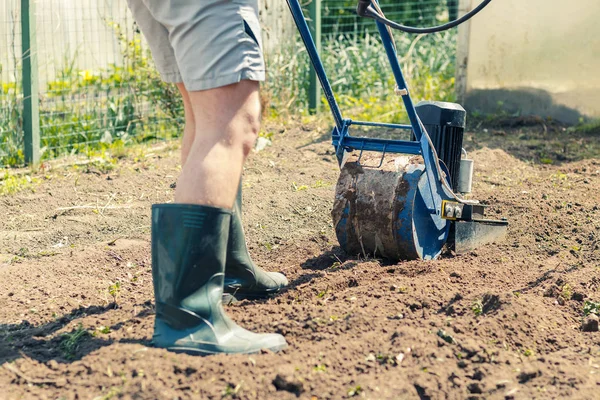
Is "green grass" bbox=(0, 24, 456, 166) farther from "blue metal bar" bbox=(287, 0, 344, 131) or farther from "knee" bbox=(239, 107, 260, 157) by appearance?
"knee" bbox=(239, 107, 260, 157)

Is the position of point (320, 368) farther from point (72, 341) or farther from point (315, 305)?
point (72, 341)

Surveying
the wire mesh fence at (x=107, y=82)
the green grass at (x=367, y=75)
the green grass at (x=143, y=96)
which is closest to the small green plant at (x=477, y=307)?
the green grass at (x=143, y=96)

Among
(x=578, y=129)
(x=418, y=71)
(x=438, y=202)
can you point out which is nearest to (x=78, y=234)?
(x=438, y=202)

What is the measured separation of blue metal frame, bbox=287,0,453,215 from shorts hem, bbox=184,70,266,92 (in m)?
0.84

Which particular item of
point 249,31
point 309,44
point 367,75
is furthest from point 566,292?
point 367,75

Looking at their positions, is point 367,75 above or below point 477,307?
above

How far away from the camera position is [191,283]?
97.8 inches

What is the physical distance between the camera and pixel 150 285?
344 centimetres

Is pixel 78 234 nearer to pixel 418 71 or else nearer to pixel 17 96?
pixel 17 96

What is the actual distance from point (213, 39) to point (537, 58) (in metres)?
5.56

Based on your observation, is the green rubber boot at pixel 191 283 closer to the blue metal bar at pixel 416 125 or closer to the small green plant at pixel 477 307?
the small green plant at pixel 477 307

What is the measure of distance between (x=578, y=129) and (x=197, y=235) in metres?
5.33

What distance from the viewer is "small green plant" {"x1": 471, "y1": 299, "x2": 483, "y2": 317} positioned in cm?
282

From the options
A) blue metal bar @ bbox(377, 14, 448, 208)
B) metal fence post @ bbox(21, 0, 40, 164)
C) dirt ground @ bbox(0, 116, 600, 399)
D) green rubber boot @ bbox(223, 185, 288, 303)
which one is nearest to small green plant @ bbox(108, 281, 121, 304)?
dirt ground @ bbox(0, 116, 600, 399)
